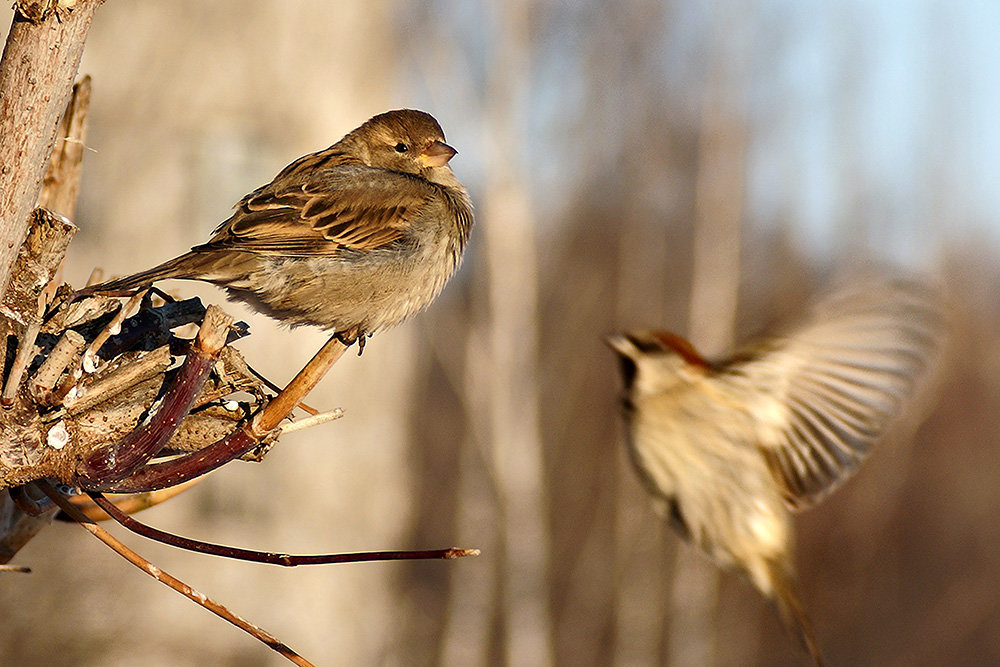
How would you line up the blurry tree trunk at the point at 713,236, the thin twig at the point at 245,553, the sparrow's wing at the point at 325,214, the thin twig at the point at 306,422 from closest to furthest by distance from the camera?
the thin twig at the point at 245,553
the thin twig at the point at 306,422
the sparrow's wing at the point at 325,214
the blurry tree trunk at the point at 713,236

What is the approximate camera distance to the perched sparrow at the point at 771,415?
8.74 feet

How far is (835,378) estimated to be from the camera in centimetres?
280

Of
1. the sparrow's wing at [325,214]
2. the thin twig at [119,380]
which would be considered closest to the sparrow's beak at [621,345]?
the sparrow's wing at [325,214]

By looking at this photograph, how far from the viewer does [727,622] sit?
1248cm

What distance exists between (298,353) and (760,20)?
5026mm

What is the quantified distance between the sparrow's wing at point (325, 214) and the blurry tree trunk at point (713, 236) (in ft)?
19.7

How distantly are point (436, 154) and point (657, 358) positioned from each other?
104 cm

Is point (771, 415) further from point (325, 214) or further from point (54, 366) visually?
point (54, 366)

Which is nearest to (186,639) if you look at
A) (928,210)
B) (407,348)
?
(407,348)

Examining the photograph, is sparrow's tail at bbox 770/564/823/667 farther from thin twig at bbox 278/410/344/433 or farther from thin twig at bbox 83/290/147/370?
thin twig at bbox 83/290/147/370

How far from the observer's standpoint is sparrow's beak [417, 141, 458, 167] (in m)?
3.24

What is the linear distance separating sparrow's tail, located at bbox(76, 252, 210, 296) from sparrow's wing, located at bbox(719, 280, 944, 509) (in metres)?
1.43

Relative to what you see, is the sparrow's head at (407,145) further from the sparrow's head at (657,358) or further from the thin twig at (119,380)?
the thin twig at (119,380)

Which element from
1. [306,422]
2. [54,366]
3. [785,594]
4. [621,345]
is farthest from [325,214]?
[785,594]
